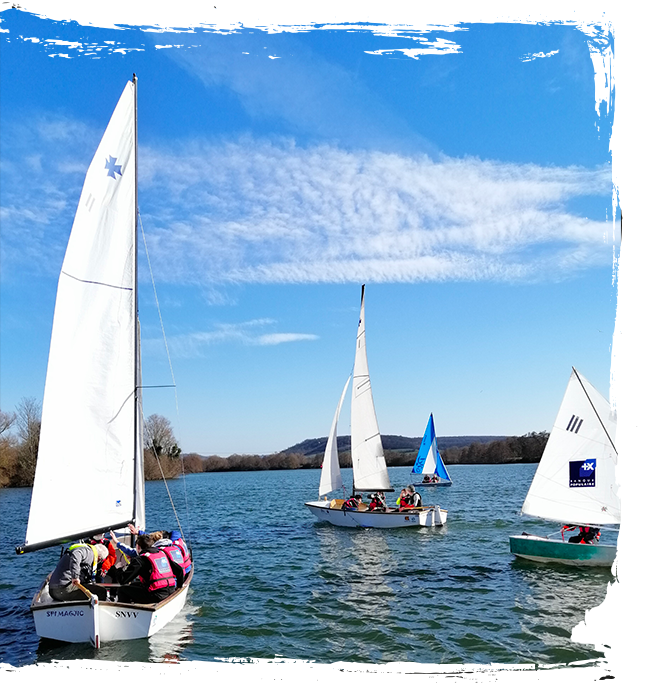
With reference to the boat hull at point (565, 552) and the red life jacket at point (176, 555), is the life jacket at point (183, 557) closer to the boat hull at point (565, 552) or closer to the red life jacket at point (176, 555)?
the red life jacket at point (176, 555)

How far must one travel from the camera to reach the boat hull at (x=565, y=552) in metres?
14.7

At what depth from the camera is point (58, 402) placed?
385 inches

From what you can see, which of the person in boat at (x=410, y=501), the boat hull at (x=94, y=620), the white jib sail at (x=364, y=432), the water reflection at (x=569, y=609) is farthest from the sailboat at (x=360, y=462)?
the boat hull at (x=94, y=620)

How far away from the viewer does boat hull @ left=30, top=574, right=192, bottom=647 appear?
28.6 ft

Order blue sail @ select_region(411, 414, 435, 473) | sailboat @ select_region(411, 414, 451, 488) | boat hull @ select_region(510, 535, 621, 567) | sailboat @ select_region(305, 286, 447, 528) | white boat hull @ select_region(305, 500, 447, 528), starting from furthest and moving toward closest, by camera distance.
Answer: sailboat @ select_region(411, 414, 451, 488)
blue sail @ select_region(411, 414, 435, 473)
sailboat @ select_region(305, 286, 447, 528)
white boat hull @ select_region(305, 500, 447, 528)
boat hull @ select_region(510, 535, 621, 567)

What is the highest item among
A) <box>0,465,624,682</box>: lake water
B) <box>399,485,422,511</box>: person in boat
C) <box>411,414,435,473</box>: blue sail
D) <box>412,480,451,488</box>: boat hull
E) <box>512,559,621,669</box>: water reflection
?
<box>411,414,435,473</box>: blue sail

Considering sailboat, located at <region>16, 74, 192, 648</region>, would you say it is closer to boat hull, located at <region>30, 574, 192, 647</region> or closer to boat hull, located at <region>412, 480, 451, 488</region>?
boat hull, located at <region>30, 574, 192, 647</region>

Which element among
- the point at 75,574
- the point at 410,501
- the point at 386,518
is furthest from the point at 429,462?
the point at 75,574

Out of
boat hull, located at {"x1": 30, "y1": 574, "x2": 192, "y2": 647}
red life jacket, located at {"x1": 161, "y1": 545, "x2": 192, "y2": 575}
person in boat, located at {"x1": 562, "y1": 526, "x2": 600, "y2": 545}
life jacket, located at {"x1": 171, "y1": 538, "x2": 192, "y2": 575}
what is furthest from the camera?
person in boat, located at {"x1": 562, "y1": 526, "x2": 600, "y2": 545}

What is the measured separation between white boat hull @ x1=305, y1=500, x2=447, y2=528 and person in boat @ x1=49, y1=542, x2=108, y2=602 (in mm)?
14073

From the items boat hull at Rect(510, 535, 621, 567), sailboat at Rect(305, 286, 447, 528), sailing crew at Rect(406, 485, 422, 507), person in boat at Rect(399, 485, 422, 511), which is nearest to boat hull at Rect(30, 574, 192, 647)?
boat hull at Rect(510, 535, 621, 567)

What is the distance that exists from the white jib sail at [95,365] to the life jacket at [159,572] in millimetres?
1024

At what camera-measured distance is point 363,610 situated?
11602 mm
